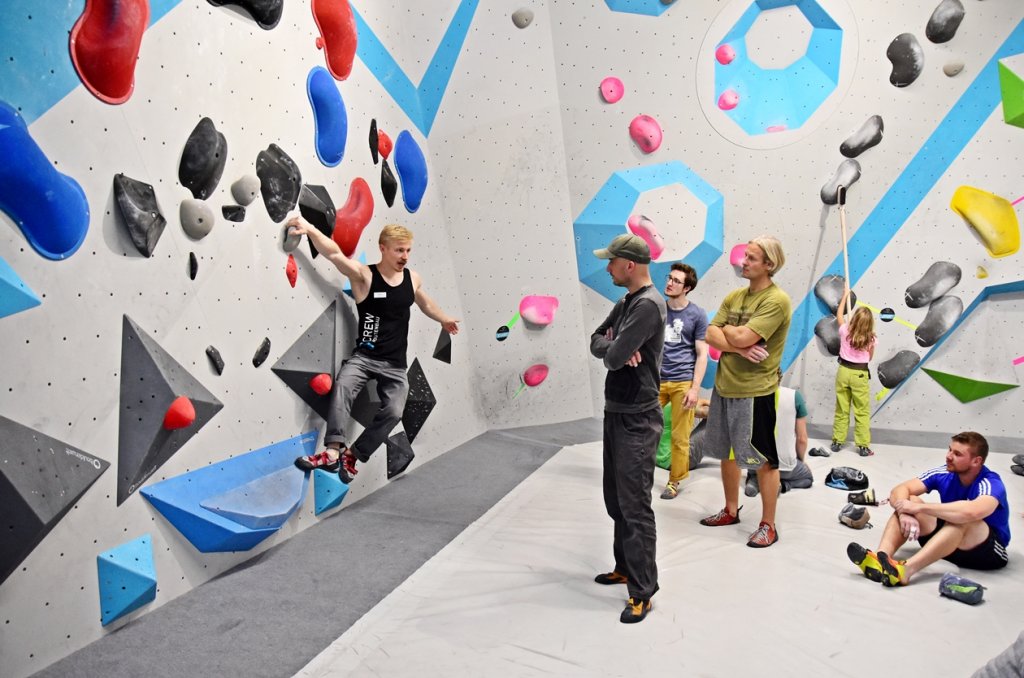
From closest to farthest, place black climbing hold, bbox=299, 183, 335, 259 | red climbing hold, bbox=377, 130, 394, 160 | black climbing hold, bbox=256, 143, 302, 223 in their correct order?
1. black climbing hold, bbox=256, 143, 302, 223
2. black climbing hold, bbox=299, 183, 335, 259
3. red climbing hold, bbox=377, 130, 394, 160

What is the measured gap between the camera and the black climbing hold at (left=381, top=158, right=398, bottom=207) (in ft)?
13.7

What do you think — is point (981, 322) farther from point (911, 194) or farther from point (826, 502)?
point (826, 502)

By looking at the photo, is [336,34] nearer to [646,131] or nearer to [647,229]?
[646,131]

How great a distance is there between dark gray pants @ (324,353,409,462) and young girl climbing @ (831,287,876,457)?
10.1ft

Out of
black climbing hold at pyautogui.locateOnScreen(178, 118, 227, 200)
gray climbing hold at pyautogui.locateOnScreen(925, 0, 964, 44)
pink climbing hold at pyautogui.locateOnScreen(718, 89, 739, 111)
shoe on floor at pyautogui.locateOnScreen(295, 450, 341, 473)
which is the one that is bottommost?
shoe on floor at pyautogui.locateOnScreen(295, 450, 341, 473)

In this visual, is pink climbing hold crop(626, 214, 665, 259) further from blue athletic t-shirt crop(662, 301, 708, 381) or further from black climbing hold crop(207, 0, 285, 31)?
black climbing hold crop(207, 0, 285, 31)

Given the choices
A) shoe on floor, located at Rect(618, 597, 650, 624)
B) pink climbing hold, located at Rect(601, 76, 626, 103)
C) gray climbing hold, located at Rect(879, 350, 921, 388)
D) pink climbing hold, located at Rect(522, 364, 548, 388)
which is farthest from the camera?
pink climbing hold, located at Rect(522, 364, 548, 388)

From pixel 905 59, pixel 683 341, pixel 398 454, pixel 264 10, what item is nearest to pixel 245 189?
pixel 264 10

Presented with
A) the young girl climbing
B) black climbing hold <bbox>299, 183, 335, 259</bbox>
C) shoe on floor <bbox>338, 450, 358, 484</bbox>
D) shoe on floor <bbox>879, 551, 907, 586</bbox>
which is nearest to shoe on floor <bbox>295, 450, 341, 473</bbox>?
shoe on floor <bbox>338, 450, 358, 484</bbox>

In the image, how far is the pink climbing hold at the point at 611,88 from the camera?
5.51 meters

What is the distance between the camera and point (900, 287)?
17.7ft

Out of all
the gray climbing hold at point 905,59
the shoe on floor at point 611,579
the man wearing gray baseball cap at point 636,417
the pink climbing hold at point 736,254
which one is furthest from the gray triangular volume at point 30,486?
the gray climbing hold at point 905,59

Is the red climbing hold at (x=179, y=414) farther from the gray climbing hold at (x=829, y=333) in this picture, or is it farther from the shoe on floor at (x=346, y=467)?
the gray climbing hold at (x=829, y=333)

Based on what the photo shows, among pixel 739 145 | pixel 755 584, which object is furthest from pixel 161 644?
pixel 739 145
